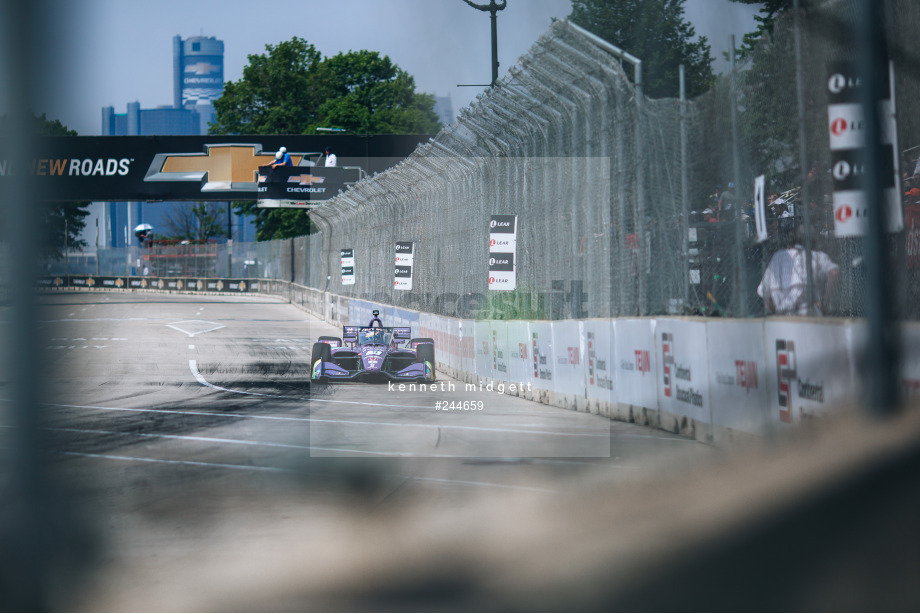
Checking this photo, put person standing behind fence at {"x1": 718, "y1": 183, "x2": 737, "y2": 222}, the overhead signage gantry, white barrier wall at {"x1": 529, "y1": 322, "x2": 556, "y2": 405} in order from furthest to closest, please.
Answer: the overhead signage gantry → white barrier wall at {"x1": 529, "y1": 322, "x2": 556, "y2": 405} → person standing behind fence at {"x1": 718, "y1": 183, "x2": 737, "y2": 222}

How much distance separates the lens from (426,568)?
4887mm

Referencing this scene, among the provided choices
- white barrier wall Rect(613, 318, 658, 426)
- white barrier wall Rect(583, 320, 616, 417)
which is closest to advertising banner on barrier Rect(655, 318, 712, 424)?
white barrier wall Rect(613, 318, 658, 426)

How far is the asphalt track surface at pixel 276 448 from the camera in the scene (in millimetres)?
5785

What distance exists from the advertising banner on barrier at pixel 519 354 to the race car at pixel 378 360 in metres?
1.36

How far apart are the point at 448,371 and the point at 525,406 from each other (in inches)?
203

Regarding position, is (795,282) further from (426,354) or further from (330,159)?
(330,159)

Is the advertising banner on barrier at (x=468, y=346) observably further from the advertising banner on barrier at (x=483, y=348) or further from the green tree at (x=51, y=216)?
the green tree at (x=51, y=216)

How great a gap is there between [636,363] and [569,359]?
1.84m

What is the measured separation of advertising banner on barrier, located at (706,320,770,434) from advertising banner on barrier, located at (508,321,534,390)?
4944 mm

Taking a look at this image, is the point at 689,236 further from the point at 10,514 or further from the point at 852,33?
the point at 10,514

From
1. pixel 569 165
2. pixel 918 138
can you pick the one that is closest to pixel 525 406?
pixel 569 165

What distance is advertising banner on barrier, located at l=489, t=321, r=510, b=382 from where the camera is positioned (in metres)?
15.0

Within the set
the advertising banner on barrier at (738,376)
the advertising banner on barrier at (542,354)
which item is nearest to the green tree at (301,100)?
the advertising banner on barrier at (542,354)

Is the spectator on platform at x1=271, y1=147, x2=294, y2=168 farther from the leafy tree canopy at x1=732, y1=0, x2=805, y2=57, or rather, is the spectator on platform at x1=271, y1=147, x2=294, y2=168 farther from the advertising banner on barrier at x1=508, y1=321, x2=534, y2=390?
the leafy tree canopy at x1=732, y1=0, x2=805, y2=57
